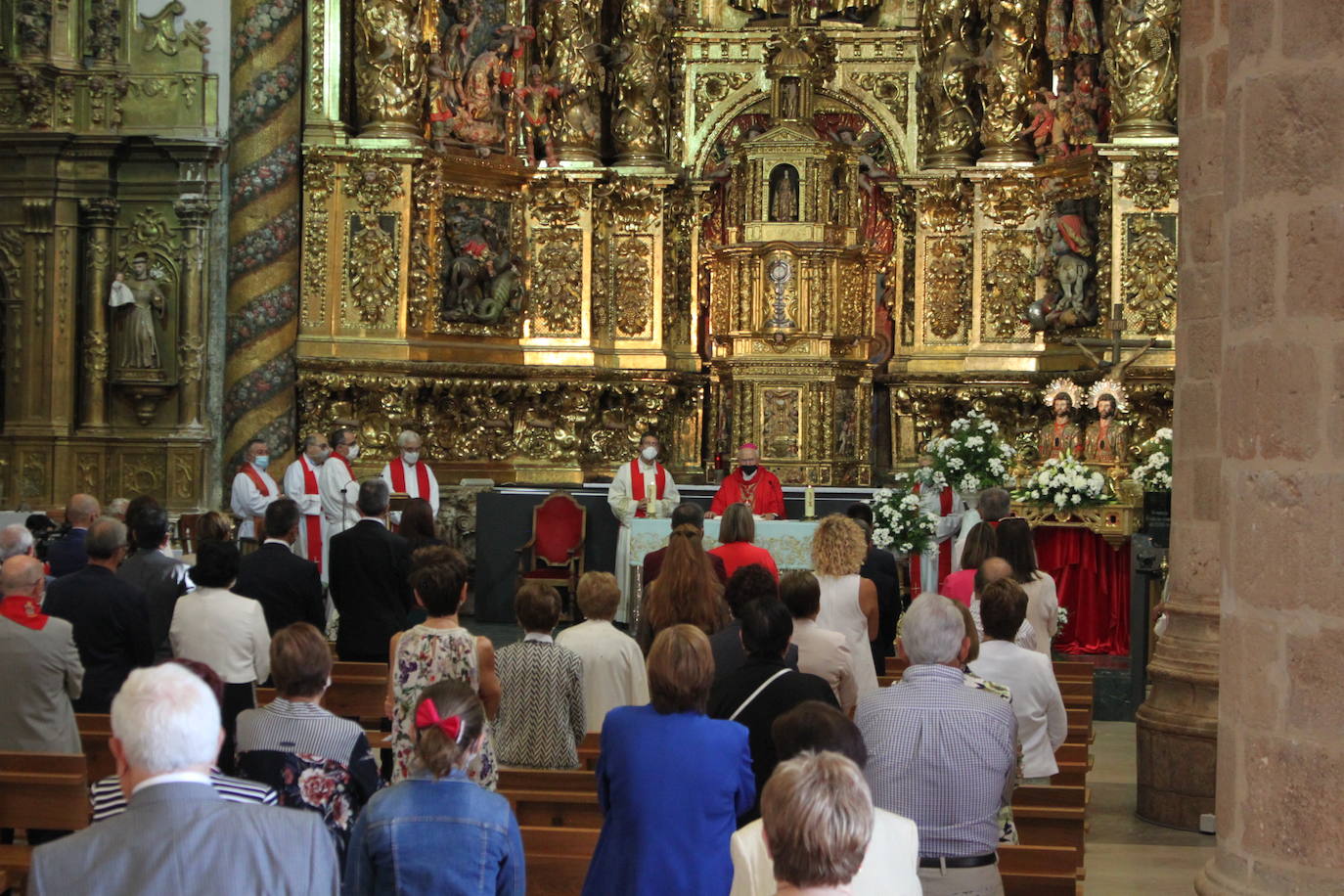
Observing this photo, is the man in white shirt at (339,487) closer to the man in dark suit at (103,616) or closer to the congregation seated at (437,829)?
the man in dark suit at (103,616)

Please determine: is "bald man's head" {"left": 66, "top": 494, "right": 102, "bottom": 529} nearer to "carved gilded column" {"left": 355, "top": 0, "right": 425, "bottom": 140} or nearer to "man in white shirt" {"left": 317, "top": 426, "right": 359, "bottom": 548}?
"man in white shirt" {"left": 317, "top": 426, "right": 359, "bottom": 548}

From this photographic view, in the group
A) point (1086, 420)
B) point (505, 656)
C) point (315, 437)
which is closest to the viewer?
point (505, 656)

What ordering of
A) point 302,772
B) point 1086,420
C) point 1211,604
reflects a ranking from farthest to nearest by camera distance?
point 1086,420, point 1211,604, point 302,772

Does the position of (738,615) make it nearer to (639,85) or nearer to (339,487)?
(339,487)

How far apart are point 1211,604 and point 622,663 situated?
3.19 meters

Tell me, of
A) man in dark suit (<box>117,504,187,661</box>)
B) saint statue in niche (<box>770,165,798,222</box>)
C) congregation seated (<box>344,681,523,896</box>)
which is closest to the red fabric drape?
saint statue in niche (<box>770,165,798,222</box>)

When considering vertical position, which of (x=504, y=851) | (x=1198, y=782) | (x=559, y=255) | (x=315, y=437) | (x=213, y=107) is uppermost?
(x=213, y=107)

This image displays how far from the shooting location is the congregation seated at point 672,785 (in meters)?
5.26

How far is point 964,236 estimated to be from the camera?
2088 centimetres

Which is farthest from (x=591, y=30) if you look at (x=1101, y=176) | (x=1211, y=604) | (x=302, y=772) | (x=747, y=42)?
(x=302, y=772)

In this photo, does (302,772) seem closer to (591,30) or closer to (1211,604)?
(1211,604)

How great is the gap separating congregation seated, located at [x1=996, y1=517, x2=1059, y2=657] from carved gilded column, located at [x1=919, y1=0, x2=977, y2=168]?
12184 mm

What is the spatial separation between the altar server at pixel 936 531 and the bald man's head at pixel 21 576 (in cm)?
907

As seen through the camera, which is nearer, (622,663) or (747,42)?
(622,663)
